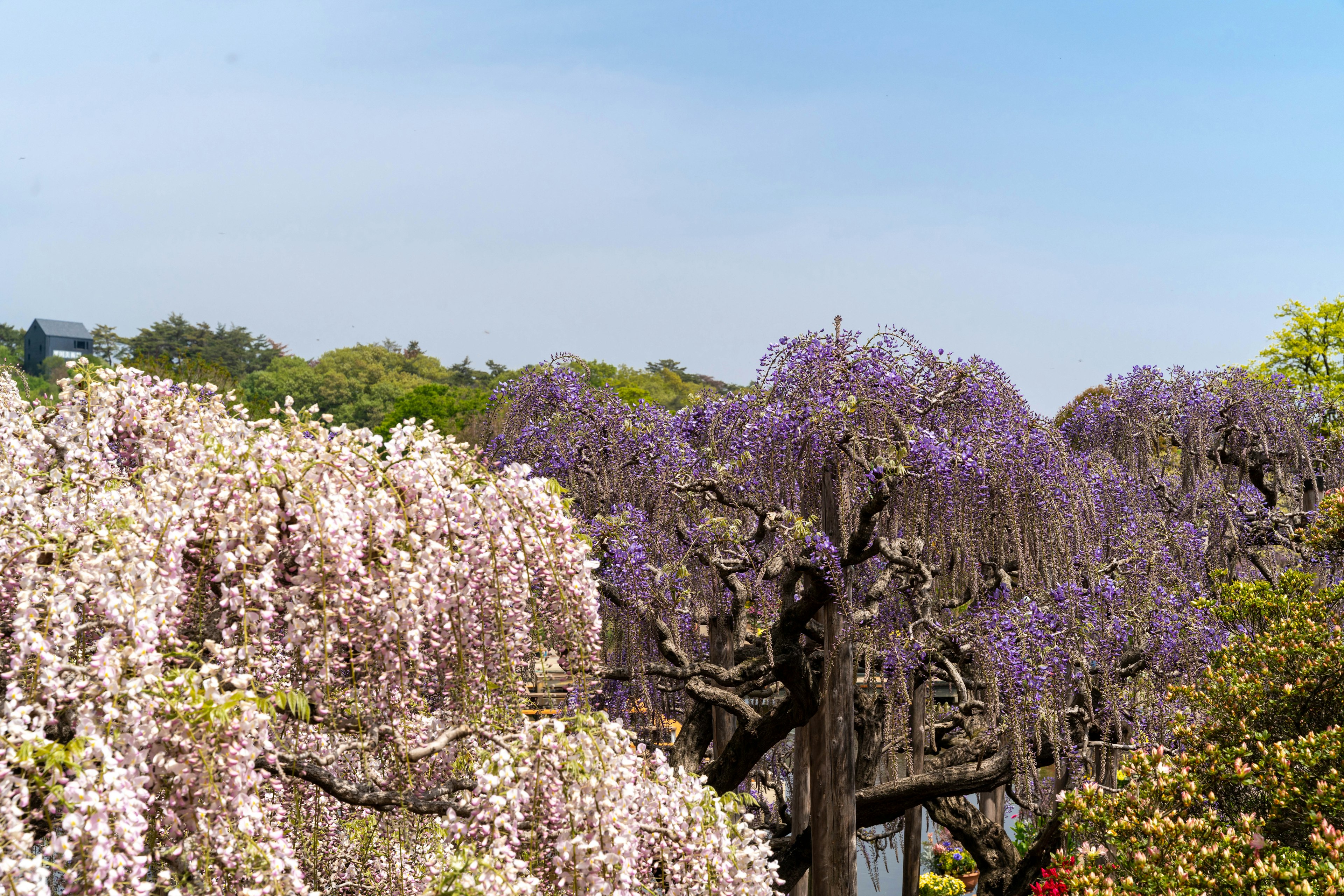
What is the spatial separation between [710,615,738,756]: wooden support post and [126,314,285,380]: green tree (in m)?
64.6

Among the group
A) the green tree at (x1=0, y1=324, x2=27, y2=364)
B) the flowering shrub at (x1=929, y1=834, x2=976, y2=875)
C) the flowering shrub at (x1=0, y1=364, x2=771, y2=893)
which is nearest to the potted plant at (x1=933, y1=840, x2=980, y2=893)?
the flowering shrub at (x1=929, y1=834, x2=976, y2=875)

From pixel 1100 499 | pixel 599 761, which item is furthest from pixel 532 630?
pixel 1100 499

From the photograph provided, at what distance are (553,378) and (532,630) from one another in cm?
681

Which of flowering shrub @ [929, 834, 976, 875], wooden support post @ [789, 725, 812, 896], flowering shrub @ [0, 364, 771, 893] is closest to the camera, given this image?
flowering shrub @ [0, 364, 771, 893]

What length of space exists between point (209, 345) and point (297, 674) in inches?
3116

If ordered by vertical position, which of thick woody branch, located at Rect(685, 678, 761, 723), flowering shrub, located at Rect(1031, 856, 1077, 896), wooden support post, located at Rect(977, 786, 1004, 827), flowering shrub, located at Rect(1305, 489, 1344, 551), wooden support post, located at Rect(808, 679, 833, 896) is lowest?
wooden support post, located at Rect(977, 786, 1004, 827)

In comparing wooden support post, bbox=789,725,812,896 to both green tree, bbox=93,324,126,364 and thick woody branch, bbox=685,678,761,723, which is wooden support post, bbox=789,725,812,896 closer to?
thick woody branch, bbox=685,678,761,723

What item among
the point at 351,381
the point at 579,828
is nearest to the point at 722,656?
the point at 579,828

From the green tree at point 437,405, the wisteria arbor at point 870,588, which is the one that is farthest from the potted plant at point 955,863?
the green tree at point 437,405

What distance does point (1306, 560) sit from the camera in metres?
10.9

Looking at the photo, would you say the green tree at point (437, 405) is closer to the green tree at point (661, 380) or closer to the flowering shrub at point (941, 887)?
the green tree at point (661, 380)

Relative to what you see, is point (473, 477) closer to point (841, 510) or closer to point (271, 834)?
point (271, 834)

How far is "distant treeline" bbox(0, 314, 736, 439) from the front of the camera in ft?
158

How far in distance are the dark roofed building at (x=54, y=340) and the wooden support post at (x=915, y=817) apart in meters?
91.6
